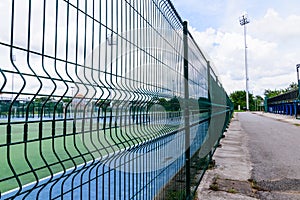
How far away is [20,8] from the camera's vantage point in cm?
92

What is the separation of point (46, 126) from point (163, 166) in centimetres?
151

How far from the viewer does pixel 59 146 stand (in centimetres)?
125

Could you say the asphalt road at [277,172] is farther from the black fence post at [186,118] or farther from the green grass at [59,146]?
the green grass at [59,146]

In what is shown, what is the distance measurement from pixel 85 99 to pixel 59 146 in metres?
0.27

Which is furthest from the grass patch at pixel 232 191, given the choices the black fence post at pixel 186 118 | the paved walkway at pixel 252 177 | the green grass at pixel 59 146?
the green grass at pixel 59 146

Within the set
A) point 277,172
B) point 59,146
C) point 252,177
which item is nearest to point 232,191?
point 252,177

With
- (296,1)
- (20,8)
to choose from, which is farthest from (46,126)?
(296,1)

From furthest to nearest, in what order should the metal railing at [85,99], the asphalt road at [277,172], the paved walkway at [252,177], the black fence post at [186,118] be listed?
the asphalt road at [277,172] → the paved walkway at [252,177] → the black fence post at [186,118] → the metal railing at [85,99]

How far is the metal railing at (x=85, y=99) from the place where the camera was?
885 mm

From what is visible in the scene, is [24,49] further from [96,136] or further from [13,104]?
[96,136]

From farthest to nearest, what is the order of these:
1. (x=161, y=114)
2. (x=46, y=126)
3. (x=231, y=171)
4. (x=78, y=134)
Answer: (x=231, y=171), (x=161, y=114), (x=78, y=134), (x=46, y=126)

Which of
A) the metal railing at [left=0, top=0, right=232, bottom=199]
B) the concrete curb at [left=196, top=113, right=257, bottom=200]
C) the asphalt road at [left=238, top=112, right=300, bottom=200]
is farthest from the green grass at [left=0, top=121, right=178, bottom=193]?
the asphalt road at [left=238, top=112, right=300, bottom=200]

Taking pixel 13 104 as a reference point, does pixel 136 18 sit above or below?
above

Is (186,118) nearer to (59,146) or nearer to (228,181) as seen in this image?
(228,181)
